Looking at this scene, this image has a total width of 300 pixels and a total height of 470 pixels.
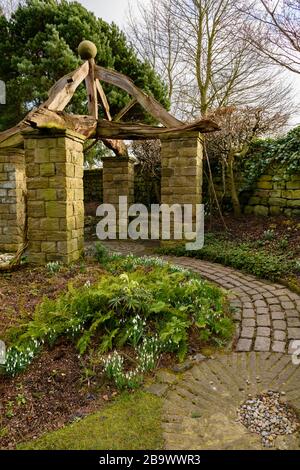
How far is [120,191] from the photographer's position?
861 centimetres

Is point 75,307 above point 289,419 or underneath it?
above

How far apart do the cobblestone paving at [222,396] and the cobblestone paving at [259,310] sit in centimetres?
20

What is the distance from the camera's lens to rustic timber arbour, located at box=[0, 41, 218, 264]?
4.80 metres

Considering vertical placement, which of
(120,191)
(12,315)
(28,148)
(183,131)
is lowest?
(12,315)

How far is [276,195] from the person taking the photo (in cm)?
741

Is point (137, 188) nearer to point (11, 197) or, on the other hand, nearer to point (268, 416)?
point (11, 197)

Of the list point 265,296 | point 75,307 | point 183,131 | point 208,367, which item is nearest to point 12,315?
point 75,307

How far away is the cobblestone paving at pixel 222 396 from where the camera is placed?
168 centimetres

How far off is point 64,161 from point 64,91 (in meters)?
1.43

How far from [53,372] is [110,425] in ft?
2.37

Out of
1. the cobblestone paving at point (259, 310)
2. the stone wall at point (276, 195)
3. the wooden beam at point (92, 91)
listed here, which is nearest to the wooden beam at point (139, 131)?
the wooden beam at point (92, 91)

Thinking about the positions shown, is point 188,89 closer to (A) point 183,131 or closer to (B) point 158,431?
(A) point 183,131
